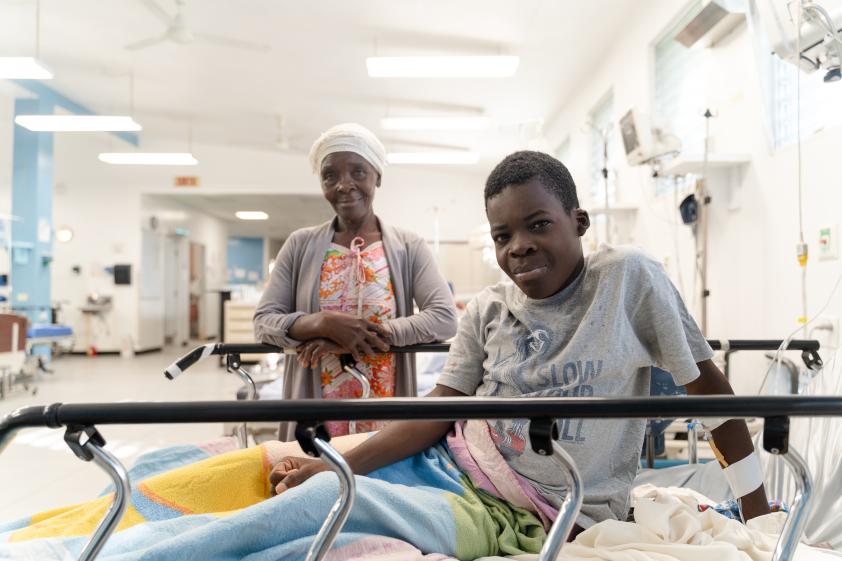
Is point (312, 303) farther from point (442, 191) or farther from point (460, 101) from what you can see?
point (442, 191)

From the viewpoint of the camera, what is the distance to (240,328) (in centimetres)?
808

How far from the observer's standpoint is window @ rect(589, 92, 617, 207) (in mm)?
5918

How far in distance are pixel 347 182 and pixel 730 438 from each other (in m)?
1.13

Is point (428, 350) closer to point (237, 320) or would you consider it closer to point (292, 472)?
point (292, 472)

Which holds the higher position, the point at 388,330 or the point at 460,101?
the point at 460,101

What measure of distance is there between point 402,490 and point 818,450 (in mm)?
1136

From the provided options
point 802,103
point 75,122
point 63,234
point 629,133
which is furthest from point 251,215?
point 802,103

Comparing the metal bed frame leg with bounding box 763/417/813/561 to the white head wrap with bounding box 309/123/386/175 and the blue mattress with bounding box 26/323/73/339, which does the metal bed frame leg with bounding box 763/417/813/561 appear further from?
the blue mattress with bounding box 26/323/73/339

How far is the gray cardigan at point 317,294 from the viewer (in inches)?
65.3

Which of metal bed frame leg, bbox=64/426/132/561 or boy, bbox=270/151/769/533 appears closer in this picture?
metal bed frame leg, bbox=64/426/132/561

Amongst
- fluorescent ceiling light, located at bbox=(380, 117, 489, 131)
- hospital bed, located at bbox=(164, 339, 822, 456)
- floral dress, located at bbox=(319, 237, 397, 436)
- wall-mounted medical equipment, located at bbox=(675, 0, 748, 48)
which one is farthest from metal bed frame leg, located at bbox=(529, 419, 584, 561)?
fluorescent ceiling light, located at bbox=(380, 117, 489, 131)

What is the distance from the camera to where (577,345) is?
1028mm

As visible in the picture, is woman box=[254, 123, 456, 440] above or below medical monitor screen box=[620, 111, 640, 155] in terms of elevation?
below

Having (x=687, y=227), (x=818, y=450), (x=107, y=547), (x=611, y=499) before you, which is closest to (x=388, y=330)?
(x=611, y=499)
